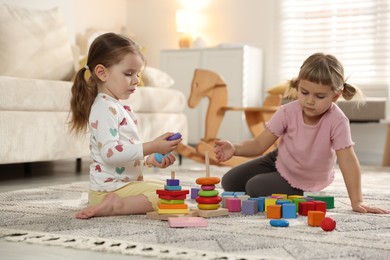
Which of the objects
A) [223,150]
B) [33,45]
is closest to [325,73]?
[223,150]

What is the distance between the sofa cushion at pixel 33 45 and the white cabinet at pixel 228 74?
1.99 m

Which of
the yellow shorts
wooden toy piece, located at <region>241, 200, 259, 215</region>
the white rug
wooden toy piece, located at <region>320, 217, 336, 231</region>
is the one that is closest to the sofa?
the white rug

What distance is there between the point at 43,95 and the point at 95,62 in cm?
109

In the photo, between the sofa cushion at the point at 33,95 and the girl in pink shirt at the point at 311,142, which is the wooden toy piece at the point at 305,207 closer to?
the girl in pink shirt at the point at 311,142

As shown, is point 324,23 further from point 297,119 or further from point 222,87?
point 297,119

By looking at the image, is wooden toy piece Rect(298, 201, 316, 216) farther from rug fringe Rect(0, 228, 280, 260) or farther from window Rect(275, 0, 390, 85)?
window Rect(275, 0, 390, 85)

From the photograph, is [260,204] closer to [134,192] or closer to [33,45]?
[134,192]

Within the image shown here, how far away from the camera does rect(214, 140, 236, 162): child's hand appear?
1988 millimetres

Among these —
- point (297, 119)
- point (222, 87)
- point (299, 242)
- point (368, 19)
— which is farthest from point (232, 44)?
point (299, 242)

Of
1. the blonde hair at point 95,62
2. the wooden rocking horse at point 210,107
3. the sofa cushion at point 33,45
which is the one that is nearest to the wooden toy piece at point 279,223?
the blonde hair at point 95,62

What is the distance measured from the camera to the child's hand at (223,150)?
1988mm

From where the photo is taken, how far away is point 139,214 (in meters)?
1.84

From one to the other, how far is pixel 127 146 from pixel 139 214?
0.72ft

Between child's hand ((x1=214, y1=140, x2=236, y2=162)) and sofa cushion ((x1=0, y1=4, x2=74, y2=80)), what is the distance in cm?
161
